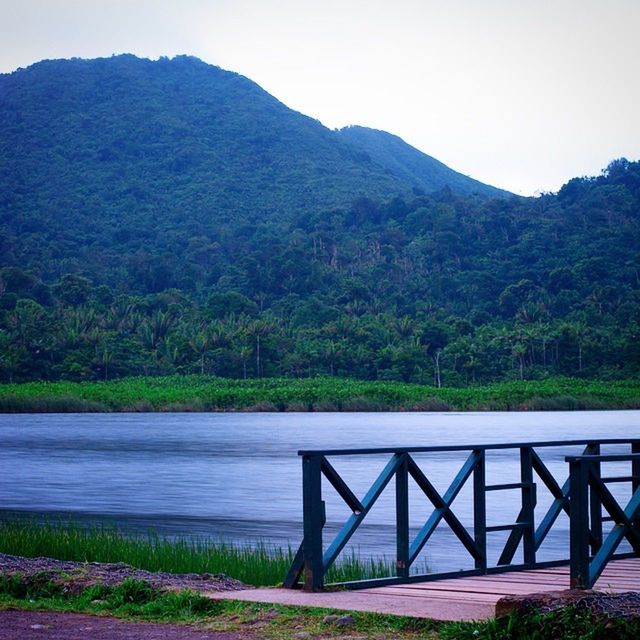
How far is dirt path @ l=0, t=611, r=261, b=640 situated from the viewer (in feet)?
25.2

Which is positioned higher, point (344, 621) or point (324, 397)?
point (344, 621)

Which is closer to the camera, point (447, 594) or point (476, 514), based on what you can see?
point (447, 594)

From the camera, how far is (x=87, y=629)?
317 inches

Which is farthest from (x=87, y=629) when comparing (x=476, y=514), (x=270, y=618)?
(x=476, y=514)

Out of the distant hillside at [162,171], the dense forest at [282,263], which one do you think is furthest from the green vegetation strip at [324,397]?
the distant hillside at [162,171]

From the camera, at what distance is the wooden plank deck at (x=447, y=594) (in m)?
7.85

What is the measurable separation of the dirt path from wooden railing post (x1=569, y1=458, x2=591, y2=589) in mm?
2079

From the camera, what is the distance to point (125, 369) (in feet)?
308

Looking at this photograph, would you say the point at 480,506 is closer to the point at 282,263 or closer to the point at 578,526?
the point at 578,526

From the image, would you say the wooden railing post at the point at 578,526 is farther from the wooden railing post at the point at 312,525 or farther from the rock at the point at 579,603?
the wooden railing post at the point at 312,525

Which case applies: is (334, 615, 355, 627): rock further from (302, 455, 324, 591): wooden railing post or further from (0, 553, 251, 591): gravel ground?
(0, 553, 251, 591): gravel ground

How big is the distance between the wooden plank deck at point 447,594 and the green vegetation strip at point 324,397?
67573 millimetres

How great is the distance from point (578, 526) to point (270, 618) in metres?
2.05

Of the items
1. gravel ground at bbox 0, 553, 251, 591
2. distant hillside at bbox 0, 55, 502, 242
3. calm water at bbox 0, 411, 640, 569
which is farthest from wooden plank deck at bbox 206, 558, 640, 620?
distant hillside at bbox 0, 55, 502, 242
